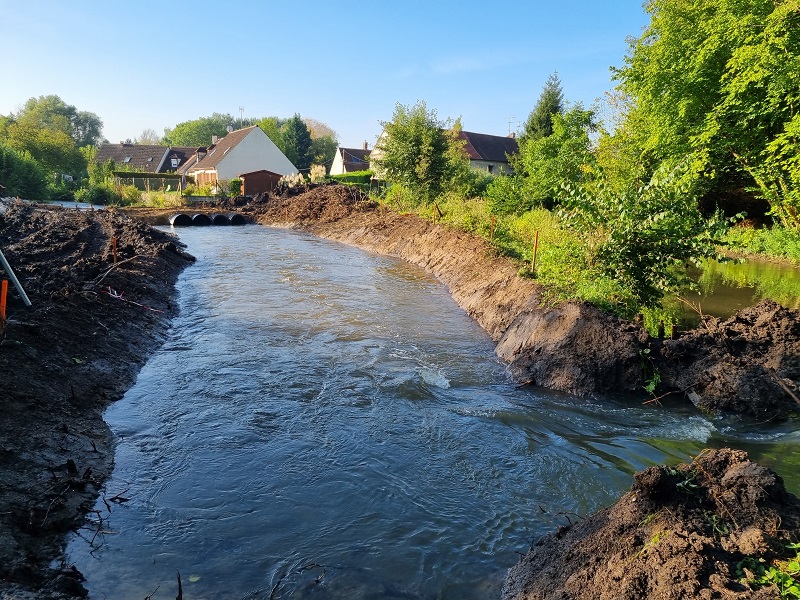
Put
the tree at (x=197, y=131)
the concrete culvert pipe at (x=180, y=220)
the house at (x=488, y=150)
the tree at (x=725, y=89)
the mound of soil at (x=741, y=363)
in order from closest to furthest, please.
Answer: the mound of soil at (x=741, y=363) < the tree at (x=725, y=89) < the concrete culvert pipe at (x=180, y=220) < the house at (x=488, y=150) < the tree at (x=197, y=131)

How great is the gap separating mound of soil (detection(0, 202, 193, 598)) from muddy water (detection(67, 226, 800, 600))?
0.27m

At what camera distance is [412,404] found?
25.3 feet

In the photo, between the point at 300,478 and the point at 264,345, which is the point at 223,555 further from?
the point at 264,345

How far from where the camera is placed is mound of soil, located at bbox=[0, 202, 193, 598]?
4.33 metres

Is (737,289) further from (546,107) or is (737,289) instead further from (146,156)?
(146,156)

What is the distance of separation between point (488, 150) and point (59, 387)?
5677 cm

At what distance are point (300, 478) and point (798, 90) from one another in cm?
2157

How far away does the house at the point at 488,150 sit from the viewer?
56375mm

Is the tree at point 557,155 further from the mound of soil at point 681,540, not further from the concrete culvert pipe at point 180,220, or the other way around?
the concrete culvert pipe at point 180,220

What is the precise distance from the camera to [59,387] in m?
6.67

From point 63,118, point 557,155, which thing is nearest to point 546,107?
point 557,155

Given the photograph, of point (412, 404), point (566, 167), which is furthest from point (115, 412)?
point (566, 167)

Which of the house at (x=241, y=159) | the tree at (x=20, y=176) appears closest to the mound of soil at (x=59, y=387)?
the tree at (x=20, y=176)

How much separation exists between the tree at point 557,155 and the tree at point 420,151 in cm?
403
